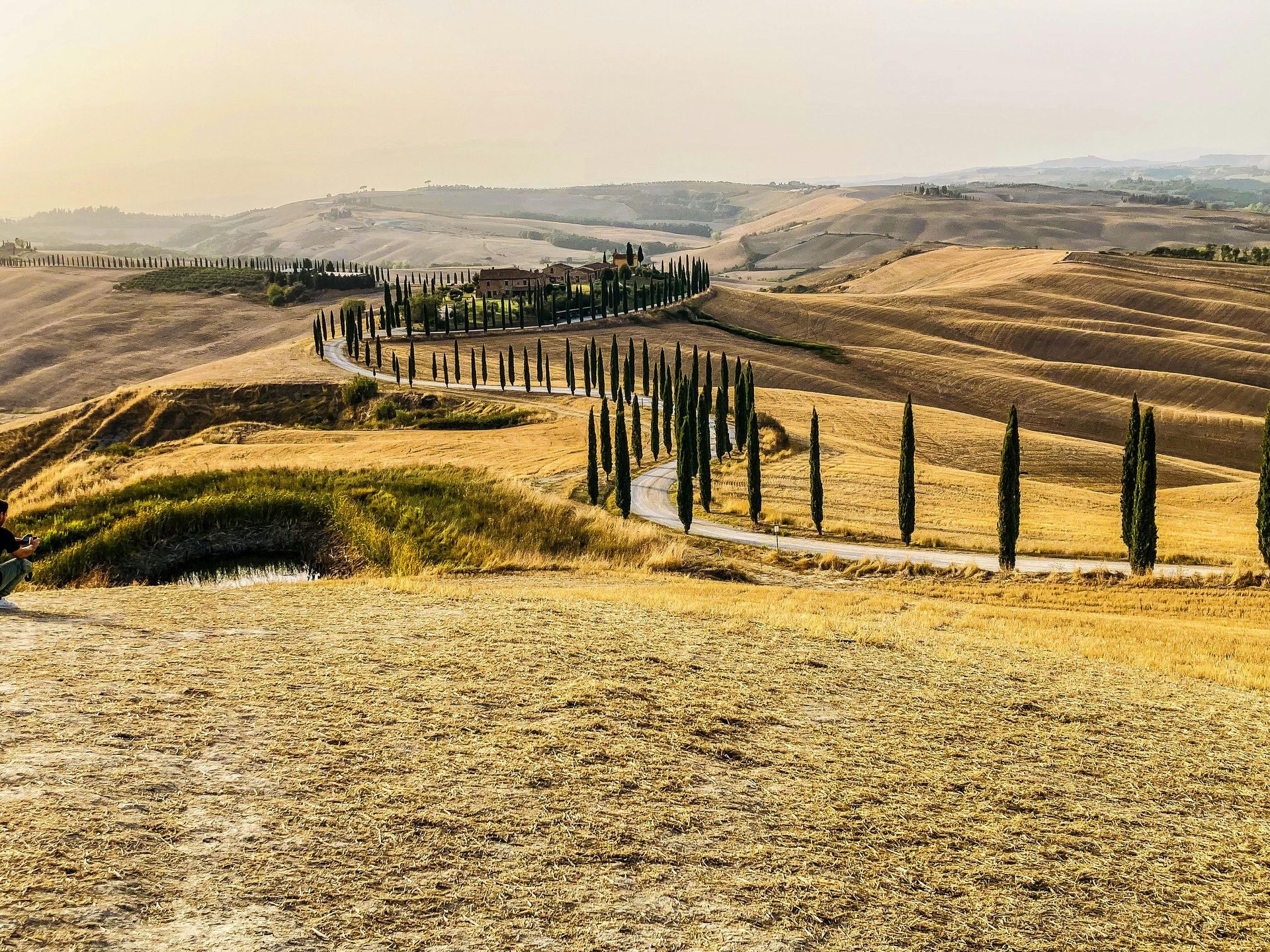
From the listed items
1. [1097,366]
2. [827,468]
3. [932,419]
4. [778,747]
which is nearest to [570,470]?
[827,468]

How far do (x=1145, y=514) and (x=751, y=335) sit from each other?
12298 cm

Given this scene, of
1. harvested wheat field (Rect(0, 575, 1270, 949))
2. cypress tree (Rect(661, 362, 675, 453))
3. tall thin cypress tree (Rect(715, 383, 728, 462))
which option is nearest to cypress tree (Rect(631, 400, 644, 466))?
cypress tree (Rect(661, 362, 675, 453))

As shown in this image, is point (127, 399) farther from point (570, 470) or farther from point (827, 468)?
point (827, 468)

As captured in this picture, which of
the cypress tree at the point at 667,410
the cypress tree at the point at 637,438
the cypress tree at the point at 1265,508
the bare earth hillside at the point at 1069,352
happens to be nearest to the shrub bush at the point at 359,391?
the cypress tree at the point at 667,410

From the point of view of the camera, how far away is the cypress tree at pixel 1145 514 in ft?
161

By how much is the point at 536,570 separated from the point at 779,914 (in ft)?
94.0

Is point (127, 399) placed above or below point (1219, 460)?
above

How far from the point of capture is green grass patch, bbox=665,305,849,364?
6196 inches

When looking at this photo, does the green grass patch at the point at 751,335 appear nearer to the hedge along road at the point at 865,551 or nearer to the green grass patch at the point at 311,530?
the hedge along road at the point at 865,551

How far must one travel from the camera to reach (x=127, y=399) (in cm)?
11794

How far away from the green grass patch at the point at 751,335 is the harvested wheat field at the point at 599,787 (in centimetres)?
13305

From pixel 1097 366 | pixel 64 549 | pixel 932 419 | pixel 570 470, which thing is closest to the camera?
pixel 64 549

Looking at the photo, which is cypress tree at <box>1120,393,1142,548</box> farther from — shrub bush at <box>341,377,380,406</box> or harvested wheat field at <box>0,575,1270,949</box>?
shrub bush at <box>341,377,380,406</box>

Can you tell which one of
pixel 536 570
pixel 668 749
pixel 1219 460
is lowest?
pixel 1219 460
